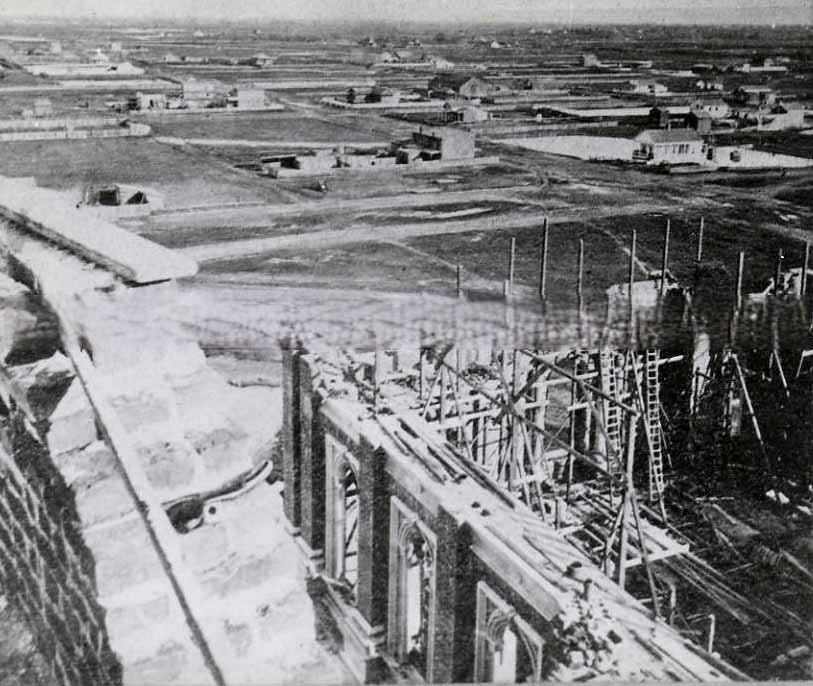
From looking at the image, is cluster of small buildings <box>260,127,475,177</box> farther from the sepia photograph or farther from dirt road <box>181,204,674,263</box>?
dirt road <box>181,204,674,263</box>

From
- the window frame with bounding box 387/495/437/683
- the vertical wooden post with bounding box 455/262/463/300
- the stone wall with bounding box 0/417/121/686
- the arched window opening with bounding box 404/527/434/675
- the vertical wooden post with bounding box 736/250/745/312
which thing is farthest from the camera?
the arched window opening with bounding box 404/527/434/675

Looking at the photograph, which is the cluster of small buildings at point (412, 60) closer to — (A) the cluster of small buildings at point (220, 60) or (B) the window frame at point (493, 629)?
(A) the cluster of small buildings at point (220, 60)

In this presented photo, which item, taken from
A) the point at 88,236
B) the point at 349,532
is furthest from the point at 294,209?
the point at 349,532

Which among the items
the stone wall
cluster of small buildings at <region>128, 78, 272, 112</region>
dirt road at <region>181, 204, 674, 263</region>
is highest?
cluster of small buildings at <region>128, 78, 272, 112</region>

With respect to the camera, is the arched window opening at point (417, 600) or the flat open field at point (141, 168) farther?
the arched window opening at point (417, 600)

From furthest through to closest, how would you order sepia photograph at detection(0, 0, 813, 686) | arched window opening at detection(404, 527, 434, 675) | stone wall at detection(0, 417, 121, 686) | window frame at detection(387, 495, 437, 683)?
1. arched window opening at detection(404, 527, 434, 675)
2. window frame at detection(387, 495, 437, 683)
3. sepia photograph at detection(0, 0, 813, 686)
4. stone wall at detection(0, 417, 121, 686)

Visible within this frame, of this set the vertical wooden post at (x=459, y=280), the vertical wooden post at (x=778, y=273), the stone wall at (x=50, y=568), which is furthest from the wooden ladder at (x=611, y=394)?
the stone wall at (x=50, y=568)

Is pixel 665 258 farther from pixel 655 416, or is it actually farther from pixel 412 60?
pixel 655 416

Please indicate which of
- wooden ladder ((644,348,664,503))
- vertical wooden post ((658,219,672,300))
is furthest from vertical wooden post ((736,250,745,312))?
wooden ladder ((644,348,664,503))

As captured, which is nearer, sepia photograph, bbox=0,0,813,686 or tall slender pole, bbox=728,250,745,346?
sepia photograph, bbox=0,0,813,686

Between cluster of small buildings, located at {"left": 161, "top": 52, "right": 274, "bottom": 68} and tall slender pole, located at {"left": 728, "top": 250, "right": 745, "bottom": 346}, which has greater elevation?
cluster of small buildings, located at {"left": 161, "top": 52, "right": 274, "bottom": 68}
